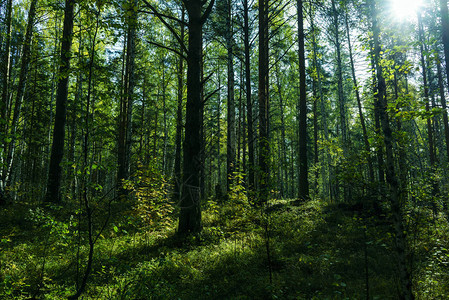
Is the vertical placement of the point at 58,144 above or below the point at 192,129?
above

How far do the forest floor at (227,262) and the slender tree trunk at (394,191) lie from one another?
16 centimetres

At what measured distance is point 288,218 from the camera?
778 cm

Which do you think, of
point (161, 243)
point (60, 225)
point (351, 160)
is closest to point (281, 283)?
point (351, 160)

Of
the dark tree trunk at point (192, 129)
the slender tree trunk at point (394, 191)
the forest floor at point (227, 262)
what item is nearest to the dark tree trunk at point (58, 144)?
the forest floor at point (227, 262)

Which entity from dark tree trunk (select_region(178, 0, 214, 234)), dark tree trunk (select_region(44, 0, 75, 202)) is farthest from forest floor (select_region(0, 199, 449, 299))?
dark tree trunk (select_region(44, 0, 75, 202))

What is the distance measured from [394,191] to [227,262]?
10.9 ft

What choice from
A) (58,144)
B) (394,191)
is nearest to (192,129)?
(394,191)

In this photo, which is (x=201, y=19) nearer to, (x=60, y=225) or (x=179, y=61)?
(x=60, y=225)

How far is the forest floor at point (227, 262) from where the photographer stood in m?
3.38

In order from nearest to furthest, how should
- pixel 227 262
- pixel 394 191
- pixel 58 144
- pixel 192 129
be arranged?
1. pixel 394 191
2. pixel 227 262
3. pixel 192 129
4. pixel 58 144

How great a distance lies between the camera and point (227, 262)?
480cm

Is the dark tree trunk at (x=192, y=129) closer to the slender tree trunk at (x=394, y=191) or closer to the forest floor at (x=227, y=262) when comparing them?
the forest floor at (x=227, y=262)

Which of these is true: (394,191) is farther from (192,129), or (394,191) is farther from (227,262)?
(192,129)

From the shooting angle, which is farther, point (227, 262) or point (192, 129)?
point (192, 129)
